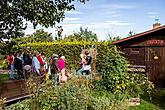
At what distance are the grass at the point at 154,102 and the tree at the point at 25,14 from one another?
557 cm

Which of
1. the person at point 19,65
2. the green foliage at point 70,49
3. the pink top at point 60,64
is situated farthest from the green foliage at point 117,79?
the green foliage at point 70,49

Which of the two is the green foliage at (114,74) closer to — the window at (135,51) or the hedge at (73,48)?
the window at (135,51)

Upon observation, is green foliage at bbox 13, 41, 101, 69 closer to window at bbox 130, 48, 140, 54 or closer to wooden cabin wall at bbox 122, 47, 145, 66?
wooden cabin wall at bbox 122, 47, 145, 66

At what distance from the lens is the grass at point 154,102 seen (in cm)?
1636

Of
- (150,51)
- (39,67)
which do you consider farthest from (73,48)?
(39,67)

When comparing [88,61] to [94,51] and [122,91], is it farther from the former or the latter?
[94,51]

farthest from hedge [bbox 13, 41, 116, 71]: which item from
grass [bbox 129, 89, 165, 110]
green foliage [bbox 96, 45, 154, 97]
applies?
green foliage [bbox 96, 45, 154, 97]

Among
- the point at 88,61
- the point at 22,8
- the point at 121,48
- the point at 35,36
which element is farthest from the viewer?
the point at 35,36

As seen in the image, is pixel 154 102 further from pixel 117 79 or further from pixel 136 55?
pixel 136 55

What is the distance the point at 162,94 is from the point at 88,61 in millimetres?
5834

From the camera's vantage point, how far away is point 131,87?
675 inches

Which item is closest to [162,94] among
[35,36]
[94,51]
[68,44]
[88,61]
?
[88,61]

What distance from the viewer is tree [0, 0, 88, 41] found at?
11.7 meters

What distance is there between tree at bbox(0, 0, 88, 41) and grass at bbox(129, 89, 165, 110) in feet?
18.3
